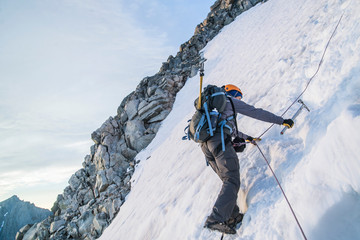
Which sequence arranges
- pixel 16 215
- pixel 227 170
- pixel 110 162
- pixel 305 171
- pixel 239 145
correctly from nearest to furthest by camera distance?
pixel 305 171 → pixel 227 170 → pixel 239 145 → pixel 110 162 → pixel 16 215

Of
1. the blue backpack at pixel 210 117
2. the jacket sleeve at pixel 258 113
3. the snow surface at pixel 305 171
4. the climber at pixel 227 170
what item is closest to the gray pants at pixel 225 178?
the climber at pixel 227 170

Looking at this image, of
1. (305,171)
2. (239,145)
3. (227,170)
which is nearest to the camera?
(305,171)

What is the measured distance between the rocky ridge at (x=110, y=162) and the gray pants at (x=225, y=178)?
12535 mm

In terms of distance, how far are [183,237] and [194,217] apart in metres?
0.46

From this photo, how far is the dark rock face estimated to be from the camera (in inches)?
1810

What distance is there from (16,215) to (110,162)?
48182 mm

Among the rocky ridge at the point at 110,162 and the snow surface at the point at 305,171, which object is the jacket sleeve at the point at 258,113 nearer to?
the snow surface at the point at 305,171

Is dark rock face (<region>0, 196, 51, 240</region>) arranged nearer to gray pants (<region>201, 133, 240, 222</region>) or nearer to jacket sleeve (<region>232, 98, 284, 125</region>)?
gray pants (<region>201, 133, 240, 222</region>)

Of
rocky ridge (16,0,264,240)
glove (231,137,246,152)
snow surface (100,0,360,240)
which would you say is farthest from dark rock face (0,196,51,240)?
glove (231,137,246,152)

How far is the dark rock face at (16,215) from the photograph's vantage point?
151 feet

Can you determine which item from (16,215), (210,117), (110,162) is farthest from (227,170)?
(16,215)

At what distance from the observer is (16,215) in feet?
160

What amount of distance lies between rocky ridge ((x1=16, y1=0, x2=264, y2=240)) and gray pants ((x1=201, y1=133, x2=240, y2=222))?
1254 cm

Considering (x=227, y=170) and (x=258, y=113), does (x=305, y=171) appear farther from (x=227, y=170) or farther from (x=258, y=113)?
(x=258, y=113)
